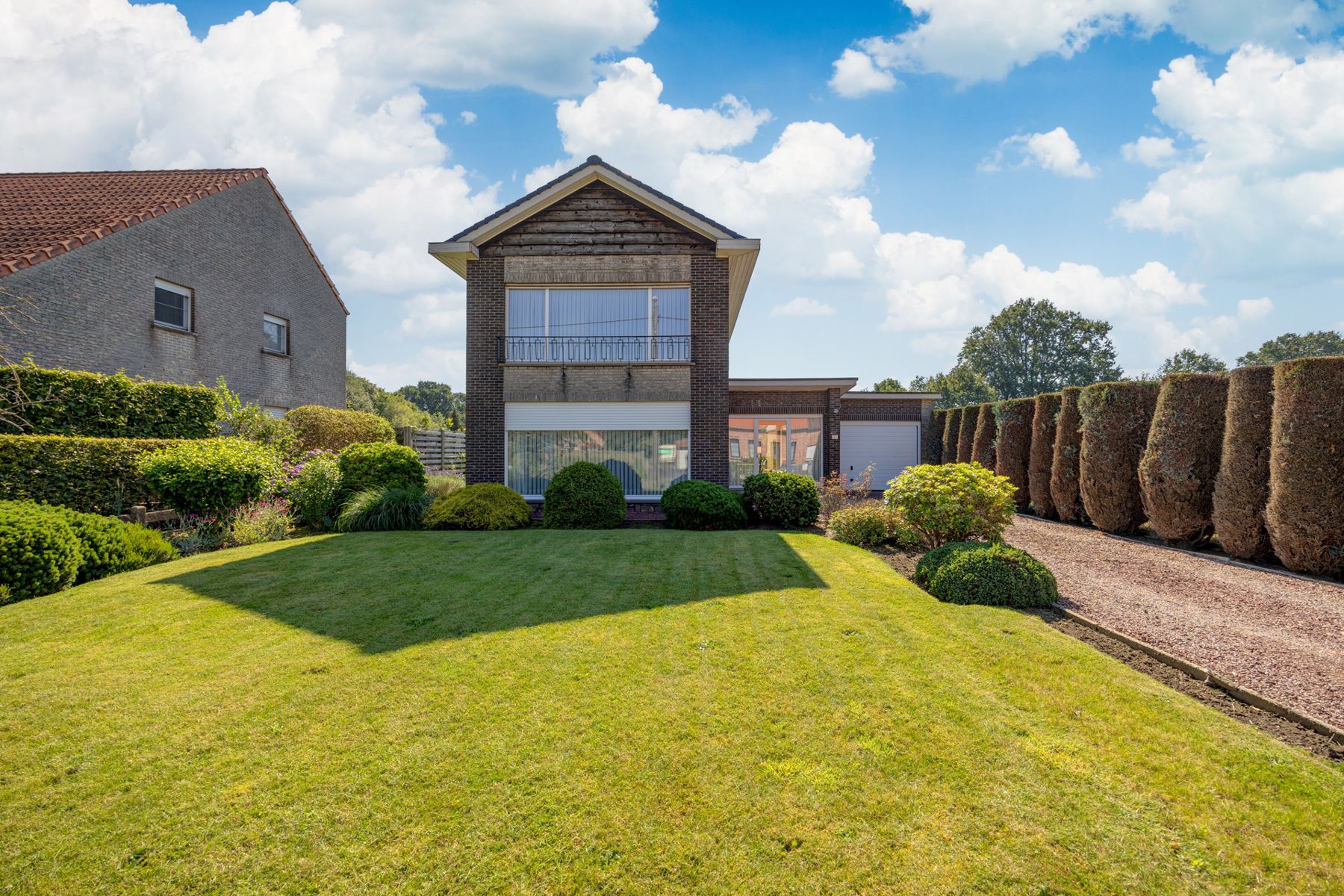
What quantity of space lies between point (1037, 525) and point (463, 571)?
13014mm

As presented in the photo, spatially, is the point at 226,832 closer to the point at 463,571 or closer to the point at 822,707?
the point at 822,707

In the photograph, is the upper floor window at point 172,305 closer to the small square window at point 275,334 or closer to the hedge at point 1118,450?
the small square window at point 275,334

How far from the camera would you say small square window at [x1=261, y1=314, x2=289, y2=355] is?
1759 cm

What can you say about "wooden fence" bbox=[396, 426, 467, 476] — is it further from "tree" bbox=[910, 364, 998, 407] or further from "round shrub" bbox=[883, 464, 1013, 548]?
"tree" bbox=[910, 364, 998, 407]

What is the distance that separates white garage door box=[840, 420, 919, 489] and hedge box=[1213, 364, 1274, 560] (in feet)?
40.9

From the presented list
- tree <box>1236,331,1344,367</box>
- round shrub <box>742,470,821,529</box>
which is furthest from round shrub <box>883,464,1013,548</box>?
tree <box>1236,331,1344,367</box>

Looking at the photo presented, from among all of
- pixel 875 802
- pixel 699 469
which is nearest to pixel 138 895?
pixel 875 802

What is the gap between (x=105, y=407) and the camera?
33.4ft

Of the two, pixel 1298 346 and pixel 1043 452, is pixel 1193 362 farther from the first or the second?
pixel 1043 452

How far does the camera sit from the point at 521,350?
45.1 feet

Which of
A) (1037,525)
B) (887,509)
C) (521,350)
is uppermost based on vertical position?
(521,350)

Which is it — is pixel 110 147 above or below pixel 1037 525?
above

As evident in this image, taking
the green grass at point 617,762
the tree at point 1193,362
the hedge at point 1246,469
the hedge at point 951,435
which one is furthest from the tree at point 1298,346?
the green grass at point 617,762

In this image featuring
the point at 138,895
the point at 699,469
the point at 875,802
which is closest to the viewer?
the point at 138,895
